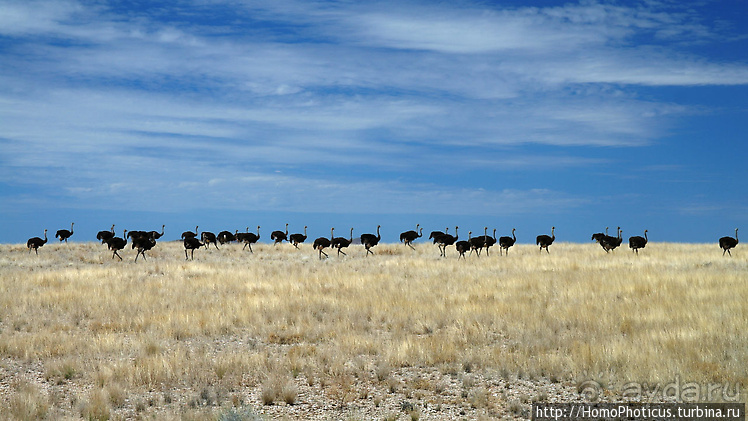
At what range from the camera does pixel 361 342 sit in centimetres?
1280

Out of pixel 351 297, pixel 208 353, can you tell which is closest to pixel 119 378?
pixel 208 353

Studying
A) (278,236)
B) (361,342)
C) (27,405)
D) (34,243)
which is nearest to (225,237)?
(278,236)

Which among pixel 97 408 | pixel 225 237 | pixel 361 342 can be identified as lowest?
pixel 97 408

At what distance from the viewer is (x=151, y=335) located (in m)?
14.1

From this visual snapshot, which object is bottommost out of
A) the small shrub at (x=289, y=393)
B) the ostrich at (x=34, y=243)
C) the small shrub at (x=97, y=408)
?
the small shrub at (x=97, y=408)

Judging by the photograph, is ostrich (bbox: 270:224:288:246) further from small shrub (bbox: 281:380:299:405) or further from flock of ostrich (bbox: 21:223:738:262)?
small shrub (bbox: 281:380:299:405)

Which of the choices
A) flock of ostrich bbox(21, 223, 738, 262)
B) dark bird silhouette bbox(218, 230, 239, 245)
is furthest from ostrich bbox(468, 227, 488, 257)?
dark bird silhouette bbox(218, 230, 239, 245)

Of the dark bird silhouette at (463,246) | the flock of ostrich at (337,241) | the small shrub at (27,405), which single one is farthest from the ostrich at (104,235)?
the small shrub at (27,405)

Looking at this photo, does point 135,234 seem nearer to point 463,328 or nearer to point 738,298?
point 463,328

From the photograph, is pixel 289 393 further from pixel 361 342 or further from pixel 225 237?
pixel 225 237

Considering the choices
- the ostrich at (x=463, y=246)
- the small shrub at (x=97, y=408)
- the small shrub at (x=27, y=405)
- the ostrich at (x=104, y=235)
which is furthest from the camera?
the ostrich at (x=104, y=235)

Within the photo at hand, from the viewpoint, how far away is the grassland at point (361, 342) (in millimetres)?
9438

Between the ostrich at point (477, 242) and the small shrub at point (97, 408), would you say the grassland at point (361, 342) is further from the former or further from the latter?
the ostrich at point (477, 242)

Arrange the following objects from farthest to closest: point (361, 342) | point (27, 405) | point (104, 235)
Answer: point (104, 235) < point (361, 342) < point (27, 405)
